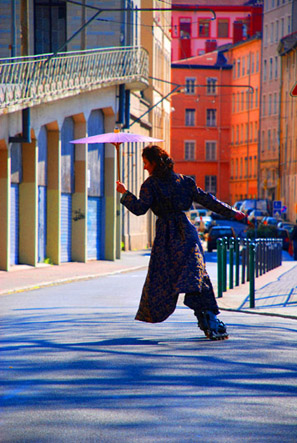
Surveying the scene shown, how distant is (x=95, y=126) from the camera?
35.8 m

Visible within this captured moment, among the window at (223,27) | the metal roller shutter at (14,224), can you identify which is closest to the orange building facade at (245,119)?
the window at (223,27)

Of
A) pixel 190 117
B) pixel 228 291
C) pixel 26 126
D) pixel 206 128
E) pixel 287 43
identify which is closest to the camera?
pixel 228 291

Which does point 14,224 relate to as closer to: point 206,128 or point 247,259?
point 247,259

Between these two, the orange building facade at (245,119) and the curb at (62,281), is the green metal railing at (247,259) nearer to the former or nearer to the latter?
the curb at (62,281)

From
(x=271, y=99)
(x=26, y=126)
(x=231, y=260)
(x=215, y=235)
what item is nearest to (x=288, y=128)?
(x=271, y=99)

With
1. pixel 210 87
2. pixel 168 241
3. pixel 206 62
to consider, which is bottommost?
pixel 168 241

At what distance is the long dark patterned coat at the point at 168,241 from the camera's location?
9078 millimetres

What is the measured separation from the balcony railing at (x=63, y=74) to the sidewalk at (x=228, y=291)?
4356 mm

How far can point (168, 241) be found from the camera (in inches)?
360

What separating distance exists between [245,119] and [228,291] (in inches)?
3431

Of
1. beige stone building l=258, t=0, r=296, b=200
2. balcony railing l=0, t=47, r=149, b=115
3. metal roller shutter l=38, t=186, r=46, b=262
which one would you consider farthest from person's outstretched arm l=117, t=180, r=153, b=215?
beige stone building l=258, t=0, r=296, b=200

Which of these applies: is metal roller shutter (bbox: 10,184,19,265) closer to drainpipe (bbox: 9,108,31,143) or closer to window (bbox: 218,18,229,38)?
drainpipe (bbox: 9,108,31,143)

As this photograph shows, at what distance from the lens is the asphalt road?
5.31m

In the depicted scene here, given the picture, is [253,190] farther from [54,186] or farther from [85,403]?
[85,403]
